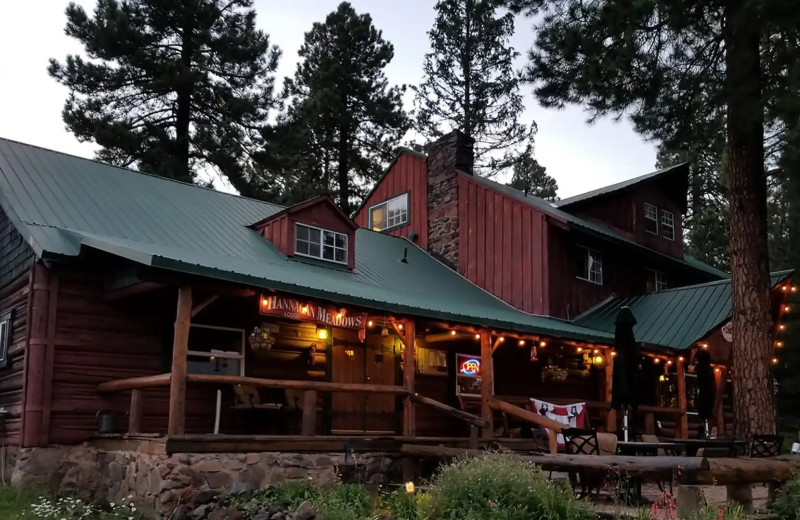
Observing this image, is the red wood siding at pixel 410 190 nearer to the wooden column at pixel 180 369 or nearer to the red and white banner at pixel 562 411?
the red and white banner at pixel 562 411

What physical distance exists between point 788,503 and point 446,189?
46.7 feet

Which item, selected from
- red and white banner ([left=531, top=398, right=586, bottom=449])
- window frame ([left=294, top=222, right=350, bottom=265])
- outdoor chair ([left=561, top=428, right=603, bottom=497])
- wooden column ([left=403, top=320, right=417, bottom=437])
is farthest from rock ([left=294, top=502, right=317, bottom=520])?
window frame ([left=294, top=222, right=350, bottom=265])

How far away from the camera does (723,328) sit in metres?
17.7

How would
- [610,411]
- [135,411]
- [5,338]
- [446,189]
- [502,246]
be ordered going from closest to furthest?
[135,411]
[5,338]
[610,411]
[502,246]
[446,189]

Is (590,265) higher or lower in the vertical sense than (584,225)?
lower

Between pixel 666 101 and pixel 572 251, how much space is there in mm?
5955

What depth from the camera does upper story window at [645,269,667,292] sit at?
74.1ft

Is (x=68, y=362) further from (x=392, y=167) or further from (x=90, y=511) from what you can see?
(x=392, y=167)

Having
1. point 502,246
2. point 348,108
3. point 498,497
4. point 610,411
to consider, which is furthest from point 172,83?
point 498,497

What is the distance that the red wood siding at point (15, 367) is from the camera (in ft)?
39.1

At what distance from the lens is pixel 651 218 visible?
75.2 feet

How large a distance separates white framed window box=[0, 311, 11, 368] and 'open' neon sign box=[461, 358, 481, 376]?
8696 mm

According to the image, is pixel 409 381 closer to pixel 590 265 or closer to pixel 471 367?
pixel 471 367

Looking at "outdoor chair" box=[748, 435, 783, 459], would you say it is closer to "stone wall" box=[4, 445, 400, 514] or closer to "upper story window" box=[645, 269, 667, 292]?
"stone wall" box=[4, 445, 400, 514]
